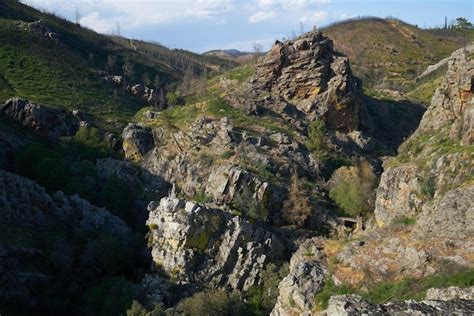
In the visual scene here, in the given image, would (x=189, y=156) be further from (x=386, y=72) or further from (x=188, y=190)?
(x=386, y=72)

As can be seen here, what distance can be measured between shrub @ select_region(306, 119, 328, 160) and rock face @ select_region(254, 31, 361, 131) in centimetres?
521

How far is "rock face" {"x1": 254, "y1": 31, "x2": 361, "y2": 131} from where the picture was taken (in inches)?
2564

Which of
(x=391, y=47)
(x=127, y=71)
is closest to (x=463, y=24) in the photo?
(x=391, y=47)

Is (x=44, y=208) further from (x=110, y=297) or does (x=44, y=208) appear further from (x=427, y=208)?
(x=427, y=208)

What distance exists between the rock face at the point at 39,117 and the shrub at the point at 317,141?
101ft

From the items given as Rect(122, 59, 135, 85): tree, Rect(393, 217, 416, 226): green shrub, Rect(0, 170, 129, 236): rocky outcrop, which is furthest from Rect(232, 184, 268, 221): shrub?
Answer: Rect(122, 59, 135, 85): tree

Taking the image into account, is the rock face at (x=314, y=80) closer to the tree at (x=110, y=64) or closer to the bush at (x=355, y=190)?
the bush at (x=355, y=190)

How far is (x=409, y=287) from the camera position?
2531 cm

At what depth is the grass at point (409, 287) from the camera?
2341 centimetres

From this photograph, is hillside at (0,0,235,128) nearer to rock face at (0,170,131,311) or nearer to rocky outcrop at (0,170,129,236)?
rocky outcrop at (0,170,129,236)

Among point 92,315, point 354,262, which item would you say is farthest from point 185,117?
point 354,262

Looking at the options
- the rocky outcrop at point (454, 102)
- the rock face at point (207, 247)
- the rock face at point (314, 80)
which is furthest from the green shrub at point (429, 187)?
the rock face at point (314, 80)

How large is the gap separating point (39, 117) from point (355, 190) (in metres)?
40.3

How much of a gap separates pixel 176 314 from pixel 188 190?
856 inches
